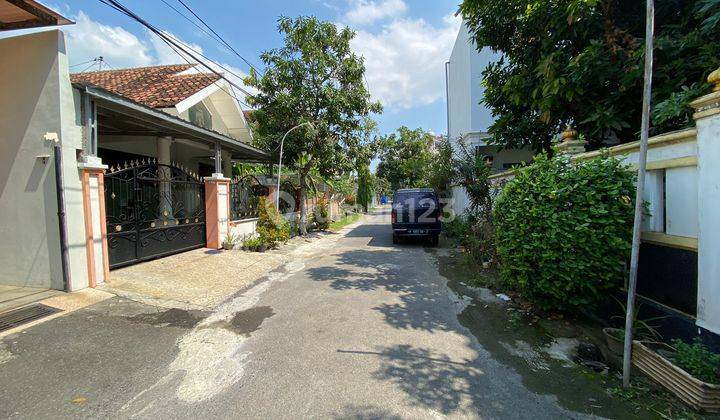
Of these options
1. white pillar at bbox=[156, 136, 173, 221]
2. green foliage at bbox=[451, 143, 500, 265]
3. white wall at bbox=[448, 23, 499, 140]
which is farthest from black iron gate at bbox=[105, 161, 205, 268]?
white wall at bbox=[448, 23, 499, 140]

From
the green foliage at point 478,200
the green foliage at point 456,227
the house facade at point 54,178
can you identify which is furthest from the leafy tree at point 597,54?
the house facade at point 54,178

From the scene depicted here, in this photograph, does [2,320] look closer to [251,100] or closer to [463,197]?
[251,100]

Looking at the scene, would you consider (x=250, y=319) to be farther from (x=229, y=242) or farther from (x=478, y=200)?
(x=478, y=200)

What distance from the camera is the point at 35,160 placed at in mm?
4922

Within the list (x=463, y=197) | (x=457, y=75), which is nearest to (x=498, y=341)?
(x=463, y=197)

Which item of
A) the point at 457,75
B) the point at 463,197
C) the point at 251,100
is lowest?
the point at 463,197

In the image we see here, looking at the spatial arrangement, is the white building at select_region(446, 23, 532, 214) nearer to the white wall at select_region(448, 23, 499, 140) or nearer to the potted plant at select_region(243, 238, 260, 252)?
the white wall at select_region(448, 23, 499, 140)

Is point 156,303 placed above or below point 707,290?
below

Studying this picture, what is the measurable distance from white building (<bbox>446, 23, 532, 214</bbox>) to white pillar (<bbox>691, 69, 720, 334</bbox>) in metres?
8.87

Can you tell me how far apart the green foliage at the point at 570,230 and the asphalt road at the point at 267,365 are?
1.14 metres

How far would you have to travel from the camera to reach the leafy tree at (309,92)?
11.7 m

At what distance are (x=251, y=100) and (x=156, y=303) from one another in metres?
9.43

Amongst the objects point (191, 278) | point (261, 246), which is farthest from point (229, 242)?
point (191, 278)

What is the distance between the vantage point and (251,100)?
489 inches
